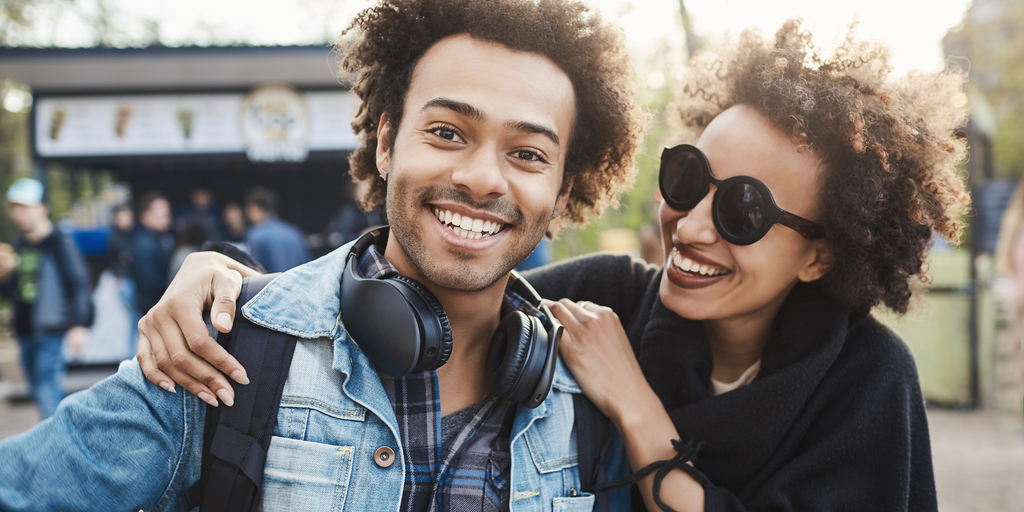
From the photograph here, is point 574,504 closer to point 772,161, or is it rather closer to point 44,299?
point 772,161

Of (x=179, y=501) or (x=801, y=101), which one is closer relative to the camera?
(x=179, y=501)

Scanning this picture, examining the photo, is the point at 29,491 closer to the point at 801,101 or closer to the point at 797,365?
the point at 797,365

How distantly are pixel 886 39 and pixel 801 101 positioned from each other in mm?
529

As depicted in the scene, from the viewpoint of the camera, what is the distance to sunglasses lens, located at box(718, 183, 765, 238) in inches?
80.4

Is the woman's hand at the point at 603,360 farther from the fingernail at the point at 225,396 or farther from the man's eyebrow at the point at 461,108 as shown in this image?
the fingernail at the point at 225,396

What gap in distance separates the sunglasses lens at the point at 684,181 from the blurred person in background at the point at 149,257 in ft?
22.6

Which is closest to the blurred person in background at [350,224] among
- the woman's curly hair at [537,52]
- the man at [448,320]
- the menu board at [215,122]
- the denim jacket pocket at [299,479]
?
the menu board at [215,122]

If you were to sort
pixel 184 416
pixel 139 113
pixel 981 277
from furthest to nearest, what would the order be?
pixel 139 113 → pixel 981 277 → pixel 184 416

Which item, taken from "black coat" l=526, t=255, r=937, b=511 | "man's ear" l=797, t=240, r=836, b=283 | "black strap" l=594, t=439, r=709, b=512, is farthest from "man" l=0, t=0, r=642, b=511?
"man's ear" l=797, t=240, r=836, b=283

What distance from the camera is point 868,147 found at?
2076 millimetres

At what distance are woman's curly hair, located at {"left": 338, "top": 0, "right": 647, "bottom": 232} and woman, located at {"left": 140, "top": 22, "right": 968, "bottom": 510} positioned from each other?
29cm

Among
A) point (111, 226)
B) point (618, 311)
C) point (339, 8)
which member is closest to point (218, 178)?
point (111, 226)

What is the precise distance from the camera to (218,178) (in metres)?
12.8

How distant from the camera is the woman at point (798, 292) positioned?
1.98 metres
